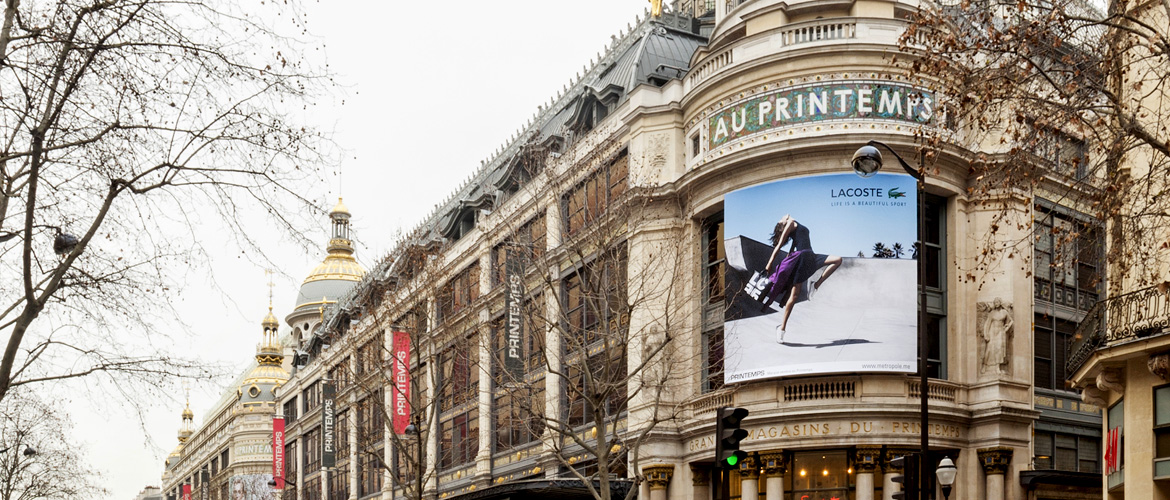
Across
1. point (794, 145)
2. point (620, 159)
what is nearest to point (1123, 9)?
point (794, 145)

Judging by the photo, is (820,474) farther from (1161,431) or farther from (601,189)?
(1161,431)

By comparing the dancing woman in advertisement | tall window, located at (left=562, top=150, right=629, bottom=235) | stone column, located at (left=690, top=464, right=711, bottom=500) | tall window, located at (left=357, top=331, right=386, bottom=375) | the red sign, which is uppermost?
tall window, located at (left=562, top=150, right=629, bottom=235)

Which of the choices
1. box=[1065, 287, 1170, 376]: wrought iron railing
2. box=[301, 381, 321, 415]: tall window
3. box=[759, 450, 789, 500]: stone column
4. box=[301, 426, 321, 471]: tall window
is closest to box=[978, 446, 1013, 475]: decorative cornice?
box=[759, 450, 789, 500]: stone column

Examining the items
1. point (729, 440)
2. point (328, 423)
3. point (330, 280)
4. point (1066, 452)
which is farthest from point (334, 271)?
point (729, 440)

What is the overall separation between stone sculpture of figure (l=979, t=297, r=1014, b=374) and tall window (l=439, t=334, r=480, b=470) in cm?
2089

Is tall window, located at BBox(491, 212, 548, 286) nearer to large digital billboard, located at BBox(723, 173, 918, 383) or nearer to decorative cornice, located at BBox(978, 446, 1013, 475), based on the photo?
large digital billboard, located at BBox(723, 173, 918, 383)

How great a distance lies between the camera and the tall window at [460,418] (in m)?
53.7

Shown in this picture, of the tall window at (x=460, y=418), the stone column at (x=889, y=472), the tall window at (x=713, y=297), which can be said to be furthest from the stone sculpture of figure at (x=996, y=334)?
the tall window at (x=460, y=418)

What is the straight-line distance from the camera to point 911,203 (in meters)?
37.6

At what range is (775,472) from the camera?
37.5 meters

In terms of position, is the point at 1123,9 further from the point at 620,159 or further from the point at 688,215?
the point at 620,159

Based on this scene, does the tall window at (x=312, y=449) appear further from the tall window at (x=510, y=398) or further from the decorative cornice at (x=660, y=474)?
the decorative cornice at (x=660, y=474)

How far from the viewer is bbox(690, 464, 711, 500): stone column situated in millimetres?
40406

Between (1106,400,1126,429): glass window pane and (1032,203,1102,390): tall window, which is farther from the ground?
(1032,203,1102,390): tall window
